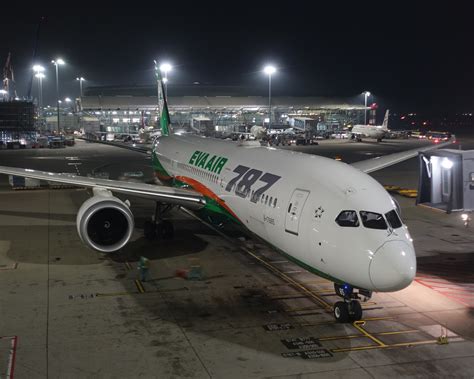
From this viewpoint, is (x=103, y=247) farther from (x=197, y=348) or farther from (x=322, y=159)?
(x=322, y=159)

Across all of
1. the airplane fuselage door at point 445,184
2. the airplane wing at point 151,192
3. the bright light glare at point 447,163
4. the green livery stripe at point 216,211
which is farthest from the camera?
the airplane fuselage door at point 445,184

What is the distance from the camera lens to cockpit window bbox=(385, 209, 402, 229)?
9.88m

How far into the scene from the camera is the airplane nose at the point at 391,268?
912cm

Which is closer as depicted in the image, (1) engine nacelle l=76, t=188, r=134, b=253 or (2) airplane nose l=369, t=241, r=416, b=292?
(2) airplane nose l=369, t=241, r=416, b=292

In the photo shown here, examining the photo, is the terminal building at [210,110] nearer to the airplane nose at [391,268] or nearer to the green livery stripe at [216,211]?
the green livery stripe at [216,211]

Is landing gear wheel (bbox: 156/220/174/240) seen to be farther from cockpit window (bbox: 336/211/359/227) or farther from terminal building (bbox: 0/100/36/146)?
terminal building (bbox: 0/100/36/146)

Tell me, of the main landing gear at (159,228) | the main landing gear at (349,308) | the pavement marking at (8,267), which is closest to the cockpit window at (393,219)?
the main landing gear at (349,308)

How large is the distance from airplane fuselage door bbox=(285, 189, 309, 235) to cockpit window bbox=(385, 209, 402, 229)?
188cm

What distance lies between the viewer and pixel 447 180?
78.0ft

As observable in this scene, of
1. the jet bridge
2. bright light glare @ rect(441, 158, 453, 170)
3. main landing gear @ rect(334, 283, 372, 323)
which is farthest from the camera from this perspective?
bright light glare @ rect(441, 158, 453, 170)

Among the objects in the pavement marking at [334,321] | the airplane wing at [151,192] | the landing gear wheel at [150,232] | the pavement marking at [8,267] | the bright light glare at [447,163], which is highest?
the bright light glare at [447,163]

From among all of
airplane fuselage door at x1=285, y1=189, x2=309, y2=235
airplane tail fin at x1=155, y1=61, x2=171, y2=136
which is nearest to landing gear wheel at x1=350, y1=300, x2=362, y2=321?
airplane fuselage door at x1=285, y1=189, x2=309, y2=235

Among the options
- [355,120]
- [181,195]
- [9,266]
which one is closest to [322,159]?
[181,195]

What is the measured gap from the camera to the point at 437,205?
24125mm
